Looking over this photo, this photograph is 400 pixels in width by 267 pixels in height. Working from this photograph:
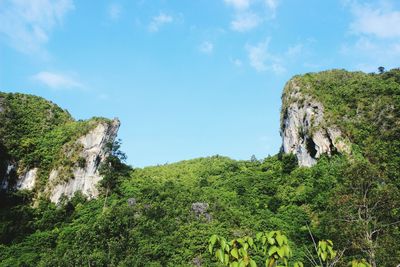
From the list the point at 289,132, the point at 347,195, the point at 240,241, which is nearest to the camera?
the point at 240,241

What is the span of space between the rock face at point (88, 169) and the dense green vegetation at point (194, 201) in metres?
1.33

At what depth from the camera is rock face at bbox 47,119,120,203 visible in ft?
147

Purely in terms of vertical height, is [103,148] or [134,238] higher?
[103,148]

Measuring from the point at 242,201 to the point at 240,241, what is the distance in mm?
38994

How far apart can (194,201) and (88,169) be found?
1424cm

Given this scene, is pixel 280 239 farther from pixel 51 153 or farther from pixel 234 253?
pixel 51 153

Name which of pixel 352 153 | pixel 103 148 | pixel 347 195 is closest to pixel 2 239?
pixel 103 148

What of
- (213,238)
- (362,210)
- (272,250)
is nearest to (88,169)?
(362,210)

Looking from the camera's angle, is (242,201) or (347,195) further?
(242,201)

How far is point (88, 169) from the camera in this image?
4628 cm

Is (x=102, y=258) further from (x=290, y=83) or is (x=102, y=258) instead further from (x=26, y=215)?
(x=290, y=83)

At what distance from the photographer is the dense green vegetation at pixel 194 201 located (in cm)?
3155

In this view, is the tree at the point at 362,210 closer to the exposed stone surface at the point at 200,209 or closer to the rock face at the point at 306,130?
the exposed stone surface at the point at 200,209

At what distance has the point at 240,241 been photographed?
3754 mm
